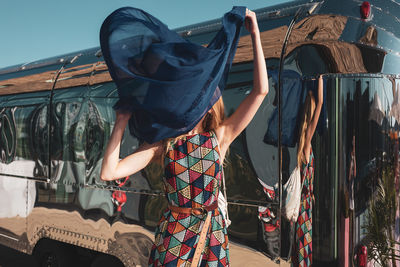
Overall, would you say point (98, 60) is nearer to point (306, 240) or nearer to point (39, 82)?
point (39, 82)

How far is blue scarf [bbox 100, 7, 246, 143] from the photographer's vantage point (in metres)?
1.86

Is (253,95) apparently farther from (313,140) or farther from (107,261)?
(107,261)

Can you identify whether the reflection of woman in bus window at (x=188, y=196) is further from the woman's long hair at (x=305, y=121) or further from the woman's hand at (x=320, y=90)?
the woman's hand at (x=320, y=90)

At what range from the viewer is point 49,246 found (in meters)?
4.23

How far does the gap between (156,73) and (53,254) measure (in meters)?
3.01

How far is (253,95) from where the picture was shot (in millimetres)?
2188

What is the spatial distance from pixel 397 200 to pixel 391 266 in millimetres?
400

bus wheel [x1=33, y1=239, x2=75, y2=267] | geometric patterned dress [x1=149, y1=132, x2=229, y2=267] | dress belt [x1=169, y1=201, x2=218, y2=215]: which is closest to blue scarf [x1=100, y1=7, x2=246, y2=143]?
geometric patterned dress [x1=149, y1=132, x2=229, y2=267]

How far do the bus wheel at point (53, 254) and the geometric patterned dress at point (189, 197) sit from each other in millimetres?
2392

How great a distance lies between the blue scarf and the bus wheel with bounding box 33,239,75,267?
8.68 feet

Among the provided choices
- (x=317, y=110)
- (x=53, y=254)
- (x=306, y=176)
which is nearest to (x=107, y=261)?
(x=53, y=254)

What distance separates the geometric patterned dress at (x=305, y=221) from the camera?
238 cm

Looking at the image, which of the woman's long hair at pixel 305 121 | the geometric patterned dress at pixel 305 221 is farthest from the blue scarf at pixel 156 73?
the geometric patterned dress at pixel 305 221

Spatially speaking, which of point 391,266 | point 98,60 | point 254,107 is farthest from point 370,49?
point 98,60
